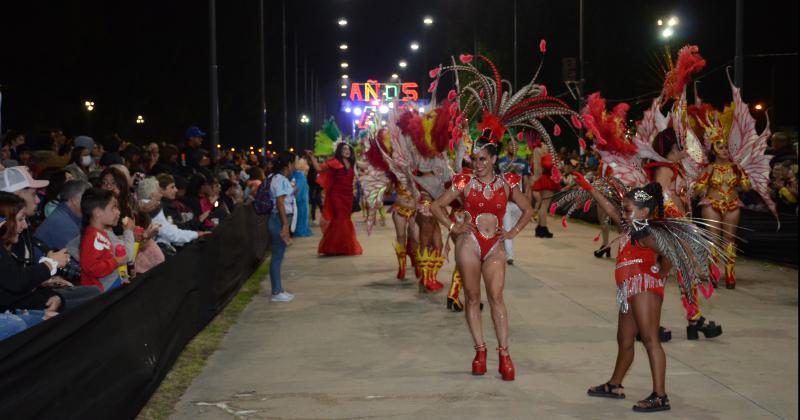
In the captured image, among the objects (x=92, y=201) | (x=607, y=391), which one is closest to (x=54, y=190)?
(x=92, y=201)

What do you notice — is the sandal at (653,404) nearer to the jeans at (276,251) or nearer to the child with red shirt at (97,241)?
the child with red shirt at (97,241)

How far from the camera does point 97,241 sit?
7.83 metres

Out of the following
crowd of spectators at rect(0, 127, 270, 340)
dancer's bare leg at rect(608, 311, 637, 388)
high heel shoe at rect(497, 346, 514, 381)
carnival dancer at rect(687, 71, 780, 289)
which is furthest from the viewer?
carnival dancer at rect(687, 71, 780, 289)

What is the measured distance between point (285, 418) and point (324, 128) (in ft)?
47.2

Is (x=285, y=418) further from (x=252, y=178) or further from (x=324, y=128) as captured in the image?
(x=324, y=128)

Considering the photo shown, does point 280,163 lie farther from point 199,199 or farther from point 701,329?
point 701,329

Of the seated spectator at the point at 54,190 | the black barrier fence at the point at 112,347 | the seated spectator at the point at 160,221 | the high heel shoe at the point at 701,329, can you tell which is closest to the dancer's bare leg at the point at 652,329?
the high heel shoe at the point at 701,329

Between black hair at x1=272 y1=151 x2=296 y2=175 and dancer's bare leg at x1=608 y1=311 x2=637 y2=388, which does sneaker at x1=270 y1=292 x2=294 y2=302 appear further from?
dancer's bare leg at x1=608 y1=311 x2=637 y2=388

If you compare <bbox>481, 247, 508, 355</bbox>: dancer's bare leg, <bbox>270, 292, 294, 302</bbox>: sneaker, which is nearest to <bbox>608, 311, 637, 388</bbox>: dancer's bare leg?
<bbox>481, 247, 508, 355</bbox>: dancer's bare leg

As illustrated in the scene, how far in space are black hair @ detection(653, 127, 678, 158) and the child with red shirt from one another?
15.5 feet

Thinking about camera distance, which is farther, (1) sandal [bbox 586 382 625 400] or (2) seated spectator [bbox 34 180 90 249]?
(2) seated spectator [bbox 34 180 90 249]

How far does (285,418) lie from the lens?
22.7ft

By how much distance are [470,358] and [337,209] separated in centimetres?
928

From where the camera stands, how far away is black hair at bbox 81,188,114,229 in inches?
309
